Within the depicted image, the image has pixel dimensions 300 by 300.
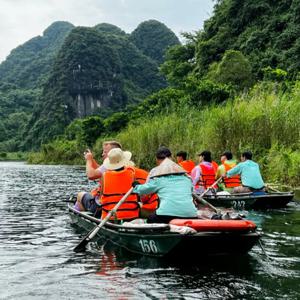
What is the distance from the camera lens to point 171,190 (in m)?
5.69

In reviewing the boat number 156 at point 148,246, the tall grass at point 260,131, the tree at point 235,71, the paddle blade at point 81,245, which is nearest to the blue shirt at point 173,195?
the boat number 156 at point 148,246

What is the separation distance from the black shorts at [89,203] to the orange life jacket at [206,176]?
3.03 m

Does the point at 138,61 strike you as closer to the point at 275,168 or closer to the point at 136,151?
the point at 136,151

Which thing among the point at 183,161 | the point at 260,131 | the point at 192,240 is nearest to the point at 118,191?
the point at 192,240

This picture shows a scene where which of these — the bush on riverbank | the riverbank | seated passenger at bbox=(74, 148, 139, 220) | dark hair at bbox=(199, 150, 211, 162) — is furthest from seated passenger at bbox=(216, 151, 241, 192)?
the riverbank

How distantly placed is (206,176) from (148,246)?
4.97 m

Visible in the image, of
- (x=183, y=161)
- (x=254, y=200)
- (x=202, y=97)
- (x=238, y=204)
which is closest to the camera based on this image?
(x=254, y=200)

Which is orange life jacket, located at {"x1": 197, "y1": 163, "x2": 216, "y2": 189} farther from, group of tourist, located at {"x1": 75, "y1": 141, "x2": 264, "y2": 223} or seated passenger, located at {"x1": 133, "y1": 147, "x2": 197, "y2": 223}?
seated passenger, located at {"x1": 133, "y1": 147, "x2": 197, "y2": 223}

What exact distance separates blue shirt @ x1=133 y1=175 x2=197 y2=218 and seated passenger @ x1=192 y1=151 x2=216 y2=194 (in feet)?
14.1

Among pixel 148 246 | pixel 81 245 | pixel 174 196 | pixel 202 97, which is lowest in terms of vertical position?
pixel 81 245

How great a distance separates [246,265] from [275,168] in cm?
810

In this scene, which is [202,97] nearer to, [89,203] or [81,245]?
[89,203]

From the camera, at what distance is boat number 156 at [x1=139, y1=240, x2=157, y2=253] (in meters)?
5.46

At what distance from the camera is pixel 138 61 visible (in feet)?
347
